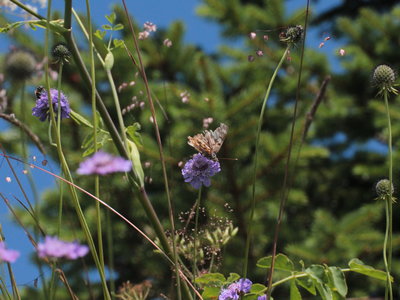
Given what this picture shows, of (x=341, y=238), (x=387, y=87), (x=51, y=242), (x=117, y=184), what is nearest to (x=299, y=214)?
(x=341, y=238)

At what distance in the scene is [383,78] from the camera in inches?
34.8

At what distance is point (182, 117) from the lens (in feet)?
14.5

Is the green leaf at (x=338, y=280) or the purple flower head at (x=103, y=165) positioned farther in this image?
the green leaf at (x=338, y=280)

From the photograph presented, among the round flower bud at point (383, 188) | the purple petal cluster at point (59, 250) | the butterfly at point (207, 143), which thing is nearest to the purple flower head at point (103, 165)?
the purple petal cluster at point (59, 250)

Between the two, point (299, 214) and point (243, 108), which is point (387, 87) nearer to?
point (243, 108)

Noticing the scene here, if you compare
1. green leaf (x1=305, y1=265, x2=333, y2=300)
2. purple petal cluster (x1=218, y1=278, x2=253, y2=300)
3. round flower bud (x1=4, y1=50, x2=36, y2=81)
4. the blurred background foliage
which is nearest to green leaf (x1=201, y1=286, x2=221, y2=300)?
purple petal cluster (x1=218, y1=278, x2=253, y2=300)

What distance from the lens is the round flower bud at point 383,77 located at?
880 millimetres

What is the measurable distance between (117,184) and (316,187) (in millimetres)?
1729

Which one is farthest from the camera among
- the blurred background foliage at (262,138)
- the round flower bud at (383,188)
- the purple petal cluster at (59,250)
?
the blurred background foliage at (262,138)

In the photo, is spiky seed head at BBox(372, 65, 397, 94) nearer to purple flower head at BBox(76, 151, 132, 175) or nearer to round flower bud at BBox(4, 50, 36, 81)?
purple flower head at BBox(76, 151, 132, 175)

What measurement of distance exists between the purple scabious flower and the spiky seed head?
0.27 metres

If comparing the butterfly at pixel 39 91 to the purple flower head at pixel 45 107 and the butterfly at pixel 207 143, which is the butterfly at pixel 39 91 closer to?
the purple flower head at pixel 45 107

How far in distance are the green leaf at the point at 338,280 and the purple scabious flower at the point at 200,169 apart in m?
0.19

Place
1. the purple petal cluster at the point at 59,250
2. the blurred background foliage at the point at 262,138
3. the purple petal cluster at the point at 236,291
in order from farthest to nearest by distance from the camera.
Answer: the blurred background foliage at the point at 262,138 < the purple petal cluster at the point at 236,291 < the purple petal cluster at the point at 59,250
